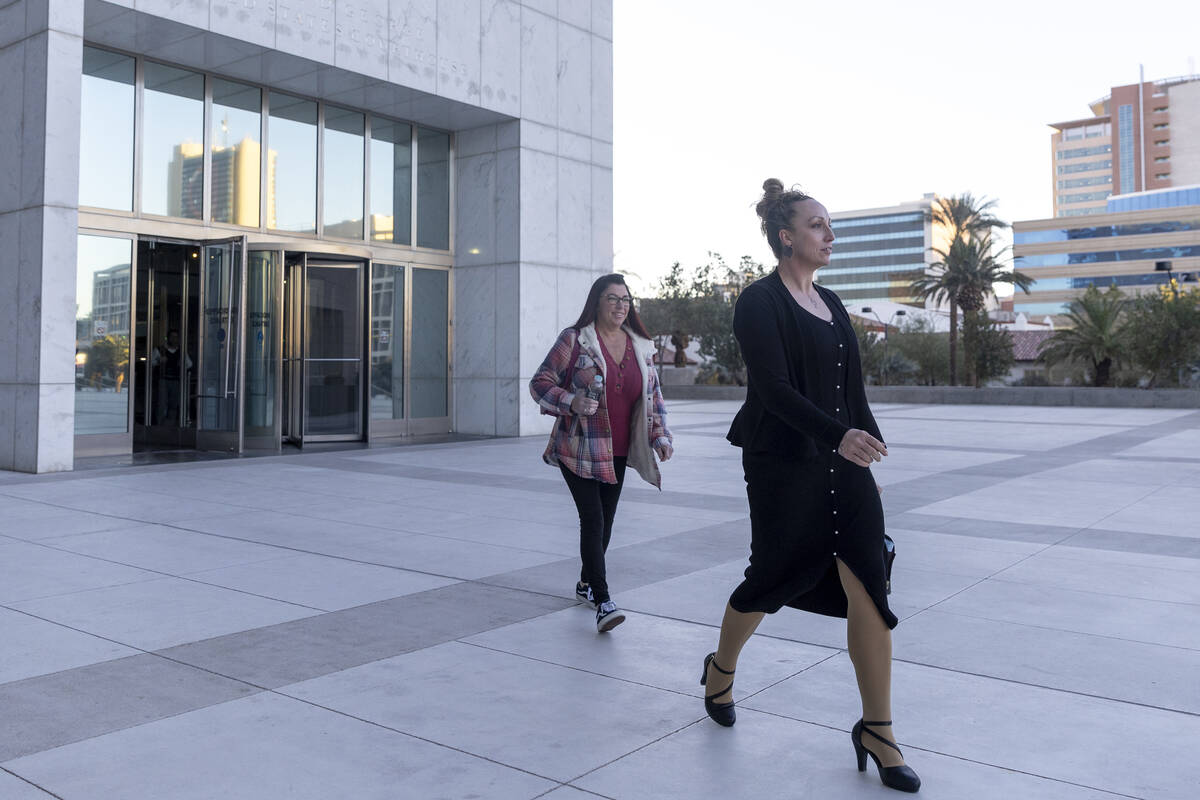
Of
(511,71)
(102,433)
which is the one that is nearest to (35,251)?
(102,433)

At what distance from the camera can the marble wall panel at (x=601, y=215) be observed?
1911 centimetres

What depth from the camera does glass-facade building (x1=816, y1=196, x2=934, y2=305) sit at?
16188 cm

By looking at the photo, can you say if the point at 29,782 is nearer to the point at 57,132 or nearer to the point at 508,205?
the point at 57,132

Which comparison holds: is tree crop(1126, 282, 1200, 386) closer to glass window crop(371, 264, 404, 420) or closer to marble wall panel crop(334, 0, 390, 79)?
glass window crop(371, 264, 404, 420)

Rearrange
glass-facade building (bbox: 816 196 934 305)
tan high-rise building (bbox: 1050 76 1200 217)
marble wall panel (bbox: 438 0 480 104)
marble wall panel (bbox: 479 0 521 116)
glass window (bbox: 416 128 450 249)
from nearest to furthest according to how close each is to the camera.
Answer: marble wall panel (bbox: 438 0 480 104)
marble wall panel (bbox: 479 0 521 116)
glass window (bbox: 416 128 450 249)
tan high-rise building (bbox: 1050 76 1200 217)
glass-facade building (bbox: 816 196 934 305)

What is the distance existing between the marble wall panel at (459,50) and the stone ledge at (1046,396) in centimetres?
1899

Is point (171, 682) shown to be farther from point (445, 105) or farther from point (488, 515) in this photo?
point (445, 105)

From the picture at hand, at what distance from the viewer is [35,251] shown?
38.7 ft

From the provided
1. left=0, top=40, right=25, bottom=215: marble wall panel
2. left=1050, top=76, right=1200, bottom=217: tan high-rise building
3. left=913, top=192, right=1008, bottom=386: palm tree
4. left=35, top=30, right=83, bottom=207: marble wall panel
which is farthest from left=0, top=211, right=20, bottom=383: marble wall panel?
left=1050, top=76, right=1200, bottom=217: tan high-rise building

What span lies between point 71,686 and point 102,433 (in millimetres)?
10654

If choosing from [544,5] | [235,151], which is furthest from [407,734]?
[544,5]

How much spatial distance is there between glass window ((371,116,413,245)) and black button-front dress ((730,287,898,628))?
15.0 meters

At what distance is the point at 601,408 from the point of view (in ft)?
16.9

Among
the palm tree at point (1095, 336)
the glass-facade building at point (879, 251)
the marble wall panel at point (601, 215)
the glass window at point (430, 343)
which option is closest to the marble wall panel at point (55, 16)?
the glass window at point (430, 343)
